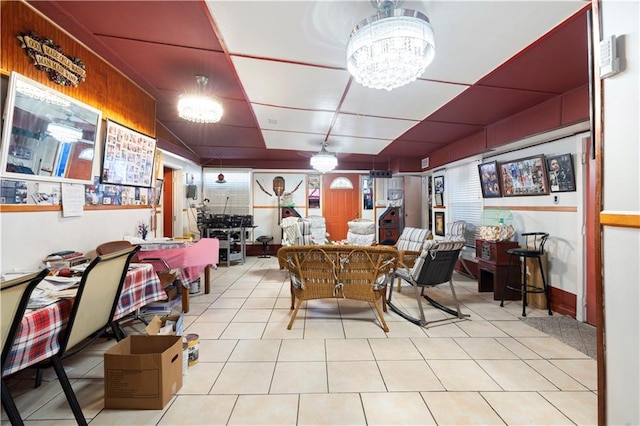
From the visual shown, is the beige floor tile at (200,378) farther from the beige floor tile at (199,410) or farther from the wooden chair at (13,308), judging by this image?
the wooden chair at (13,308)

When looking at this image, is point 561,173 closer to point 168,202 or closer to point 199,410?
point 199,410

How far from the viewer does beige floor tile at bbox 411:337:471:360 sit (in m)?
2.24

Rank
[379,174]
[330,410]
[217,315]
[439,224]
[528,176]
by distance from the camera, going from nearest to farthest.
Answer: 1. [330,410]
2. [217,315]
3. [528,176]
4. [439,224]
5. [379,174]

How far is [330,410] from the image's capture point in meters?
1.62

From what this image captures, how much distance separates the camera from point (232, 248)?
20.4 feet

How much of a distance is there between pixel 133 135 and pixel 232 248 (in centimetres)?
363

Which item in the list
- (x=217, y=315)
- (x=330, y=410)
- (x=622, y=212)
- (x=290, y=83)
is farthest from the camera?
(x=217, y=315)

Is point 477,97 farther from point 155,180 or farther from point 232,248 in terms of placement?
point 232,248

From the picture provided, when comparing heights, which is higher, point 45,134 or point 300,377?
point 45,134

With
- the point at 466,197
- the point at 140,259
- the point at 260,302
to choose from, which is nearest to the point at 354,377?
the point at 260,302

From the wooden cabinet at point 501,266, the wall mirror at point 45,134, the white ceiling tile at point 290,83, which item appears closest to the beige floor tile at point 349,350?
the wooden cabinet at point 501,266

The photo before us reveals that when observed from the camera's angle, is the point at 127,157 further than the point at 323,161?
No

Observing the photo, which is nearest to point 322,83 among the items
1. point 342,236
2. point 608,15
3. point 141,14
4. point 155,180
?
point 141,14

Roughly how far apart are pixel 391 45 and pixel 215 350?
2615 mm
